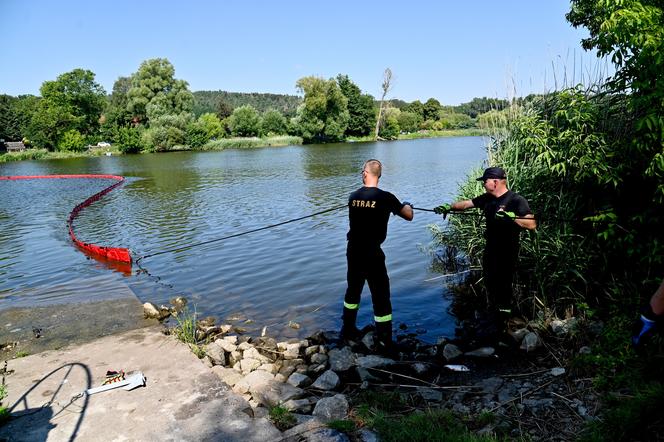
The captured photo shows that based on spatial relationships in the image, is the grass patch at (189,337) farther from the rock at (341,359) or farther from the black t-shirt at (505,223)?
the black t-shirt at (505,223)

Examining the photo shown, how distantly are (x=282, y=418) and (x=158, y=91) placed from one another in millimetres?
78696

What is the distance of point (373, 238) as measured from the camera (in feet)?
20.7

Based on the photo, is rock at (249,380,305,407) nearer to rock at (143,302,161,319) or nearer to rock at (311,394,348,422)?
rock at (311,394,348,422)

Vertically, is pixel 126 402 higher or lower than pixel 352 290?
lower

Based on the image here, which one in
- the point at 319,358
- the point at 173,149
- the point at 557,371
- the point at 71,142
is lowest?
the point at 319,358

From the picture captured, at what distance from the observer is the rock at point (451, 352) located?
619cm

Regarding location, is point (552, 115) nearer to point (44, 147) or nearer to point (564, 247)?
point (564, 247)

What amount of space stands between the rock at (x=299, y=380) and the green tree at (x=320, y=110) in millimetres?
76117

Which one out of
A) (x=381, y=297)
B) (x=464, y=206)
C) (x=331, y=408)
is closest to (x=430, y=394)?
(x=331, y=408)

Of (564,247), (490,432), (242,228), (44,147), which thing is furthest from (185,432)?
(44,147)

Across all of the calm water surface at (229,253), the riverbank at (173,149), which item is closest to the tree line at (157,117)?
the riverbank at (173,149)

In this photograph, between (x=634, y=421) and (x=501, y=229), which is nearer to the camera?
(x=634, y=421)

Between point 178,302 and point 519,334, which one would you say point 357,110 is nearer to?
point 178,302

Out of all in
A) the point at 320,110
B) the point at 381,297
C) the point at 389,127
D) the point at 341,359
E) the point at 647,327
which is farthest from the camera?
the point at 389,127
